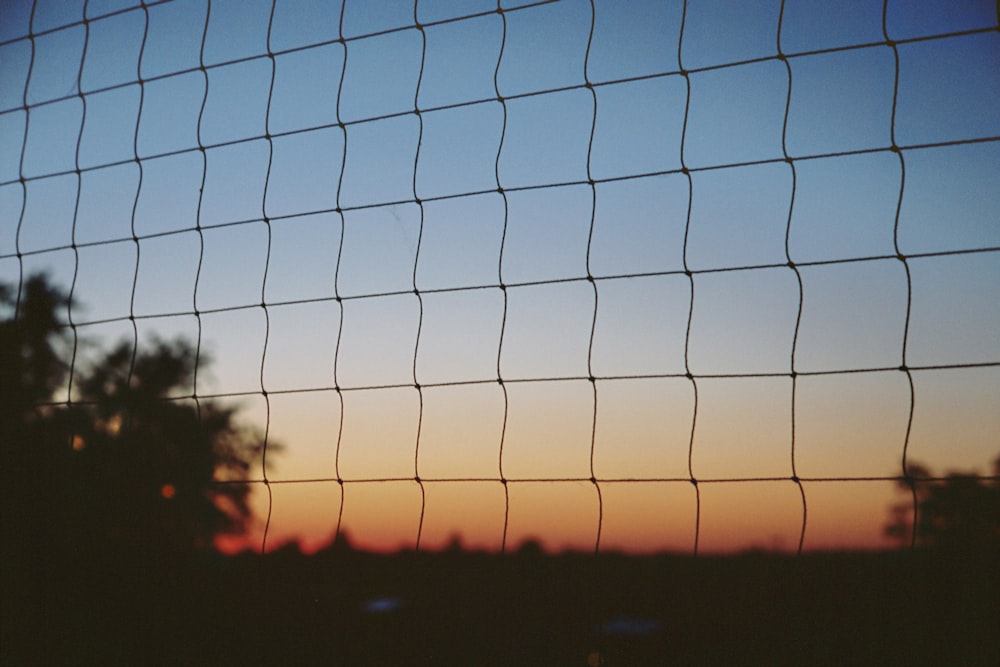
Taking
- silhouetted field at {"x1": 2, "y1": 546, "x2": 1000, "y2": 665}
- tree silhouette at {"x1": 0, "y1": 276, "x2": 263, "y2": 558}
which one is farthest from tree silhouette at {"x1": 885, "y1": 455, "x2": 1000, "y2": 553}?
tree silhouette at {"x1": 0, "y1": 276, "x2": 263, "y2": 558}

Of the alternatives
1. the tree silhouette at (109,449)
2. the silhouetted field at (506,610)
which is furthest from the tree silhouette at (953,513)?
the tree silhouette at (109,449)

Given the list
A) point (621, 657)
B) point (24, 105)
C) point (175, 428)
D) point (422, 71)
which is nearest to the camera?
point (621, 657)

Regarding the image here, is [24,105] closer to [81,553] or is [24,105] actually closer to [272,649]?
[81,553]

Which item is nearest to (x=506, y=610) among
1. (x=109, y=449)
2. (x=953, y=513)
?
(x=953, y=513)

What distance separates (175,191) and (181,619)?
0.85 m

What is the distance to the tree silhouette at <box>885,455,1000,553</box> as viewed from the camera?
3.82 feet

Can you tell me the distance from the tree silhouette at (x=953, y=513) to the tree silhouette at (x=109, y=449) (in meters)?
1.08

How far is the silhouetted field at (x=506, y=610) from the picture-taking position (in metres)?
1.36

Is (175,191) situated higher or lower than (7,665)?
higher

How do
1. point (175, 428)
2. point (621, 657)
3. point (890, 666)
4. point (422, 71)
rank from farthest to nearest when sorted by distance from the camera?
point (175, 428)
point (422, 71)
point (621, 657)
point (890, 666)

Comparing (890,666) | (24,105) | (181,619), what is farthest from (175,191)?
(890,666)

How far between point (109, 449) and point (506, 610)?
165 inches

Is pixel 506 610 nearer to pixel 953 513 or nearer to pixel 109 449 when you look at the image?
pixel 953 513

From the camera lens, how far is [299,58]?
1.75m
